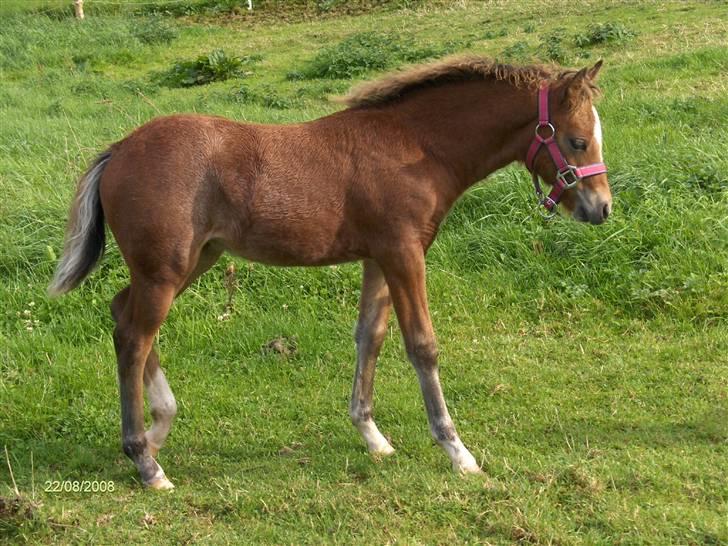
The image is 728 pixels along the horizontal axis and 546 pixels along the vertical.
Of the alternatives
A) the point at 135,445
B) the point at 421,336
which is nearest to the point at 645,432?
the point at 421,336

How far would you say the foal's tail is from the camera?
442cm

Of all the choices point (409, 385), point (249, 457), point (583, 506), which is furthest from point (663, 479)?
point (249, 457)

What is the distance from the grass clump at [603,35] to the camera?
1288cm

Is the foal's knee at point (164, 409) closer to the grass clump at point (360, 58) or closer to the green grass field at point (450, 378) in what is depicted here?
the green grass field at point (450, 378)

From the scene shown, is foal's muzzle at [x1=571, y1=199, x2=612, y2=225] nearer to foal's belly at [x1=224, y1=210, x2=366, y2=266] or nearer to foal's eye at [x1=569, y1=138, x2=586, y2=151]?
foal's eye at [x1=569, y1=138, x2=586, y2=151]

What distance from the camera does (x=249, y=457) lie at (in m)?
4.71

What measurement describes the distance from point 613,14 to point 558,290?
10.3m

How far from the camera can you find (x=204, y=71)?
13.6 m

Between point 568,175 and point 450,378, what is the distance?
1605 millimetres

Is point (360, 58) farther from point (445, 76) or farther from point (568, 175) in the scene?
point (568, 175)

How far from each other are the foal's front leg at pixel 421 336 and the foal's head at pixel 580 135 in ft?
2.78

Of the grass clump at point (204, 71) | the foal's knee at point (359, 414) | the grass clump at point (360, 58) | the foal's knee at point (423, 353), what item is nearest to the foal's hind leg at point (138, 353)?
the foal's knee at point (359, 414)

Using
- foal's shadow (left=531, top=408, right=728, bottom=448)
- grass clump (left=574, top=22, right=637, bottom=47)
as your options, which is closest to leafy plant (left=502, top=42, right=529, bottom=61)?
grass clump (left=574, top=22, right=637, bottom=47)
